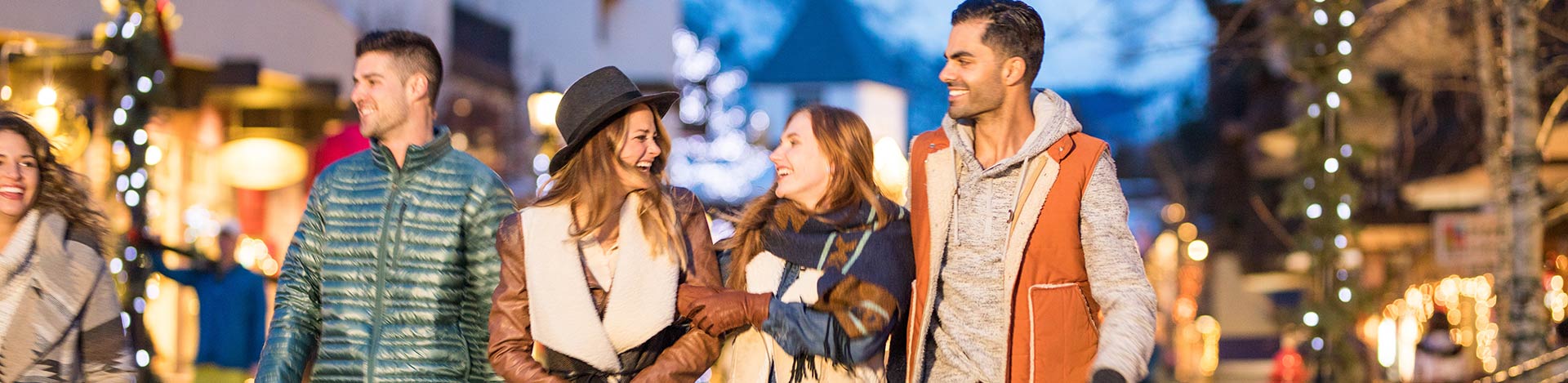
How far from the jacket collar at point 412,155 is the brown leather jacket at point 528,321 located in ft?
1.55

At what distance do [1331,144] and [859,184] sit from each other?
730cm

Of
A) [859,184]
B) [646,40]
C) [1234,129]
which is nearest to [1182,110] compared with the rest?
[1234,129]

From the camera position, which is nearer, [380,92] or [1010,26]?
[1010,26]

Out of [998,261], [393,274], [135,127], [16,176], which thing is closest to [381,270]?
[393,274]

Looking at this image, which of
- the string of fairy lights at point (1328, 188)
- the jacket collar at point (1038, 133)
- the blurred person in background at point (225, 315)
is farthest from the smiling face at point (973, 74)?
the blurred person in background at point (225, 315)

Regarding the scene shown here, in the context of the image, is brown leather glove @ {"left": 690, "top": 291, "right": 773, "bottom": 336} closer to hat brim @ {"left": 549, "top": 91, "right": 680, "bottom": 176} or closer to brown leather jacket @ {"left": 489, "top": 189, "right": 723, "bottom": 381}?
brown leather jacket @ {"left": 489, "top": 189, "right": 723, "bottom": 381}

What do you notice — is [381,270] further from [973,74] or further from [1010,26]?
[1010,26]

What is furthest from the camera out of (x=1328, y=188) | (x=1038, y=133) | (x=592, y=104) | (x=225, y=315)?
(x=225, y=315)

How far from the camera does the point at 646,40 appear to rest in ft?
162

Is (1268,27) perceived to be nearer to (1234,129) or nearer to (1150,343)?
(1150,343)

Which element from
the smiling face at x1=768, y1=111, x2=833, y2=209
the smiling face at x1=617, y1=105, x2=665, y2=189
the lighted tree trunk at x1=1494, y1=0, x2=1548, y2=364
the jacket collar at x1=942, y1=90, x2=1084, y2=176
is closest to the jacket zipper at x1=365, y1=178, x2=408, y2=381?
the smiling face at x1=617, y1=105, x2=665, y2=189

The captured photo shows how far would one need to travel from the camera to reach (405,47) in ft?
18.7

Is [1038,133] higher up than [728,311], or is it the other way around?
[1038,133]

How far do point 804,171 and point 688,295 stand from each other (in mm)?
565
